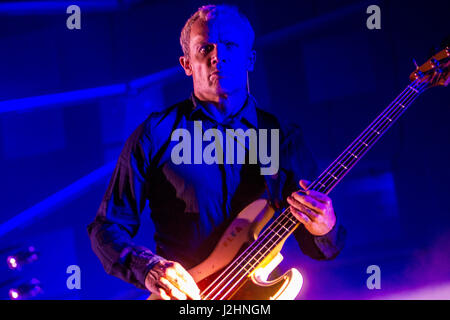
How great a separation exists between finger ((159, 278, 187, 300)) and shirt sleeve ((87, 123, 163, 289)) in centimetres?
10

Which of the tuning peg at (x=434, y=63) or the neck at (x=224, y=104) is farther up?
the tuning peg at (x=434, y=63)

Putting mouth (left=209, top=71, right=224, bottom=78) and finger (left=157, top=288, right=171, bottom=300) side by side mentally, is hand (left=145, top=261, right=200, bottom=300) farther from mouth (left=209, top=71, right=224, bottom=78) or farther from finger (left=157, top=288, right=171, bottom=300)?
mouth (left=209, top=71, right=224, bottom=78)

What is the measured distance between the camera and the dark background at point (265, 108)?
2158 mm

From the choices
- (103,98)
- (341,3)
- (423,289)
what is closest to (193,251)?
(103,98)

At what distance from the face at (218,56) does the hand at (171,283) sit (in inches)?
28.1

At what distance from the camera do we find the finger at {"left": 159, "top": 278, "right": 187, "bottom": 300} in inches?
50.5

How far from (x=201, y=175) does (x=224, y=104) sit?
313mm

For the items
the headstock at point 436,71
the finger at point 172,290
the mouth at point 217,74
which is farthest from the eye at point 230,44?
the finger at point 172,290

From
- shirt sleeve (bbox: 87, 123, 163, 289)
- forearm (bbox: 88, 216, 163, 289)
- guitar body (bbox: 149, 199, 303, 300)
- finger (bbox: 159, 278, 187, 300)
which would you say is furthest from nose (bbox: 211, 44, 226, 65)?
finger (bbox: 159, 278, 187, 300)

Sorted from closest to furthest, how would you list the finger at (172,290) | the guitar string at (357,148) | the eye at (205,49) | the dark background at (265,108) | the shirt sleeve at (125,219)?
the finger at (172,290)
the shirt sleeve at (125,219)
the guitar string at (357,148)
the eye at (205,49)
the dark background at (265,108)

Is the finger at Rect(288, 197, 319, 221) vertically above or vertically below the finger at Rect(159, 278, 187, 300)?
above

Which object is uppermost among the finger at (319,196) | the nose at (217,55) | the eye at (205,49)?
the eye at (205,49)

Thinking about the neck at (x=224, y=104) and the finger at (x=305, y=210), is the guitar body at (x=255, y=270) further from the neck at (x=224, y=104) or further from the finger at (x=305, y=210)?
the neck at (x=224, y=104)

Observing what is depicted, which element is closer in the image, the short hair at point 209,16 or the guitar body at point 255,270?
the guitar body at point 255,270
